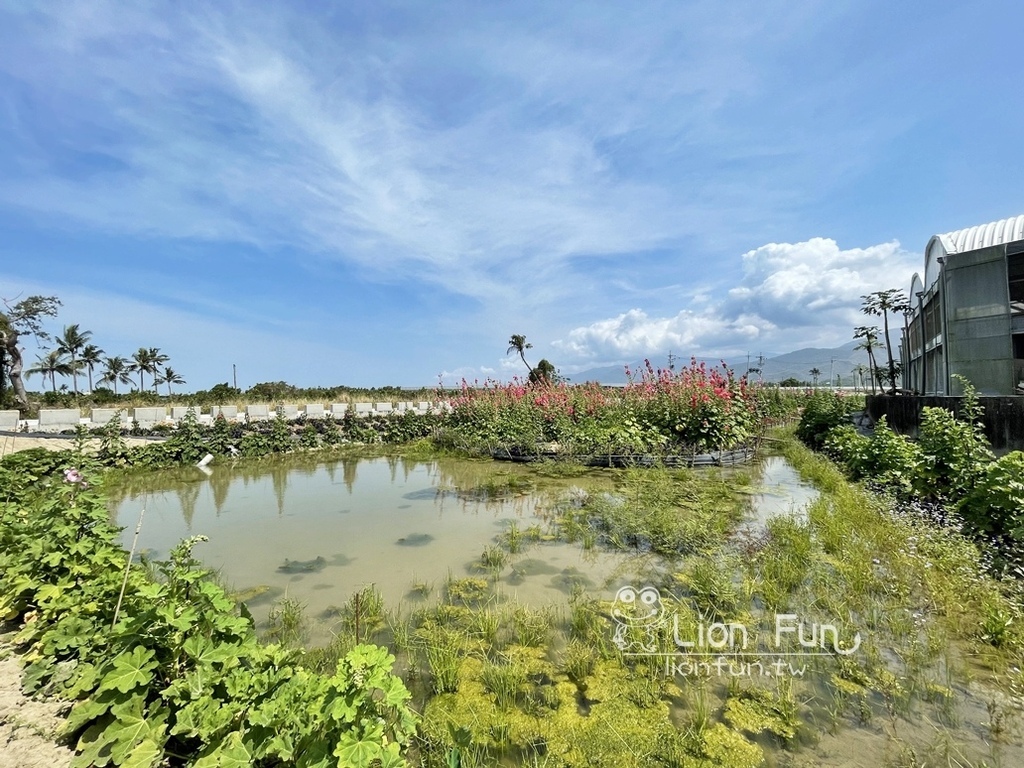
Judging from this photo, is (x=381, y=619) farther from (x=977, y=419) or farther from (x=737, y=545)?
(x=977, y=419)

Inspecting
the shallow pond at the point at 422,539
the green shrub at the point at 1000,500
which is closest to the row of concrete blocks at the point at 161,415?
the shallow pond at the point at 422,539

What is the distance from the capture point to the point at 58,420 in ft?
49.3

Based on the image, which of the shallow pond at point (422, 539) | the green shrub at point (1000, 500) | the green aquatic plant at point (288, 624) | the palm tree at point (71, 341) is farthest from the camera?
the palm tree at point (71, 341)

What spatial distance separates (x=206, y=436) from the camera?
504 inches

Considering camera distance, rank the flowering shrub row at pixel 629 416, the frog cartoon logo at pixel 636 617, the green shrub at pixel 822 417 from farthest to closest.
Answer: the green shrub at pixel 822 417 → the flowering shrub row at pixel 629 416 → the frog cartoon logo at pixel 636 617

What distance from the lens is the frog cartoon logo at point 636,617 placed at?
3.00 m

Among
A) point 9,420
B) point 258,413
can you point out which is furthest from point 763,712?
point 9,420

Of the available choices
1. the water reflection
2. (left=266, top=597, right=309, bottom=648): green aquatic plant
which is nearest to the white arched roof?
the water reflection

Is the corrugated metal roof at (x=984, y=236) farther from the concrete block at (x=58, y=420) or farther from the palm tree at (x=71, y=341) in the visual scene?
the palm tree at (x=71, y=341)

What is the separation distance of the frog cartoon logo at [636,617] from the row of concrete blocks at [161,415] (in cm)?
1278

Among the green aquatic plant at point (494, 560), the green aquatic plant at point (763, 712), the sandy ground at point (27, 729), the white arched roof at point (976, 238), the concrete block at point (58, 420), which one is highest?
the white arched roof at point (976, 238)

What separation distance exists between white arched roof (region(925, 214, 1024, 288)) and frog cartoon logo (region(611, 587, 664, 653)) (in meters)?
16.5

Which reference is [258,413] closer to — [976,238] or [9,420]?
[9,420]

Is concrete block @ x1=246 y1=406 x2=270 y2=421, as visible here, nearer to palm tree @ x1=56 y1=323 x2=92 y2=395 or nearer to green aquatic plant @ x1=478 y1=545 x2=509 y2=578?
green aquatic plant @ x1=478 y1=545 x2=509 y2=578
